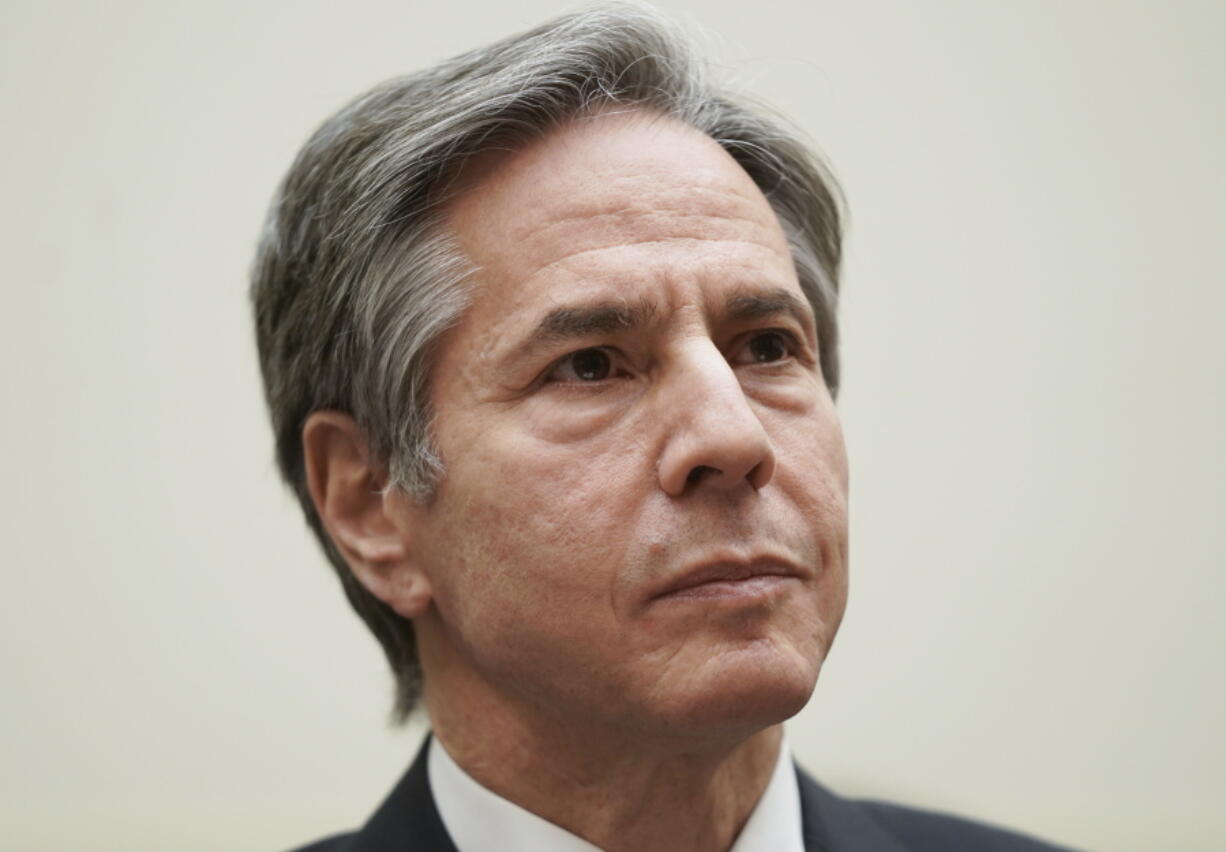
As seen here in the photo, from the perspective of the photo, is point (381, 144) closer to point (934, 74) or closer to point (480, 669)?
point (480, 669)

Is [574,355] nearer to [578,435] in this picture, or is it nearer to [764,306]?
[578,435]

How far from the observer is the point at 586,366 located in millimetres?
1852

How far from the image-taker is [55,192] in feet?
10.9

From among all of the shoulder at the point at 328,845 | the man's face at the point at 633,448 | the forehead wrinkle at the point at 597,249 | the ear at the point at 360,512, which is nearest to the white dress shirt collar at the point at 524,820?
the man's face at the point at 633,448

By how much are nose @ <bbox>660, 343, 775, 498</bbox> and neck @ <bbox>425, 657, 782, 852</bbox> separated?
0.35 metres

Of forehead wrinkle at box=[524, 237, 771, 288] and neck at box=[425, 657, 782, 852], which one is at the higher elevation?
forehead wrinkle at box=[524, 237, 771, 288]

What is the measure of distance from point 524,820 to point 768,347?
75cm

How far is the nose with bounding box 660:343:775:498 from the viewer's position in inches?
66.1

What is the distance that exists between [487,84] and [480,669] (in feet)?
2.77

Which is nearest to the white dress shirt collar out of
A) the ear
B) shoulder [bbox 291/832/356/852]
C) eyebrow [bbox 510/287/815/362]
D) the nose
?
the ear

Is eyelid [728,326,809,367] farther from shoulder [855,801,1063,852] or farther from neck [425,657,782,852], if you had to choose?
shoulder [855,801,1063,852]

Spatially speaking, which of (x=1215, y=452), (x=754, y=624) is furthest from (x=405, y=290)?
(x=1215, y=452)

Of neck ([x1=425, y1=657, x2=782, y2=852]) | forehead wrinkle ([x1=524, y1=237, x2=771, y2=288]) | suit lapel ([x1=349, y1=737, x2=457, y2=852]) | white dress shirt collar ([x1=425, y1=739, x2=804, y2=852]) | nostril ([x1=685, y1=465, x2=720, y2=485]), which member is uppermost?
forehead wrinkle ([x1=524, y1=237, x2=771, y2=288])

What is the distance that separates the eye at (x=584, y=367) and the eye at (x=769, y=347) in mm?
236
